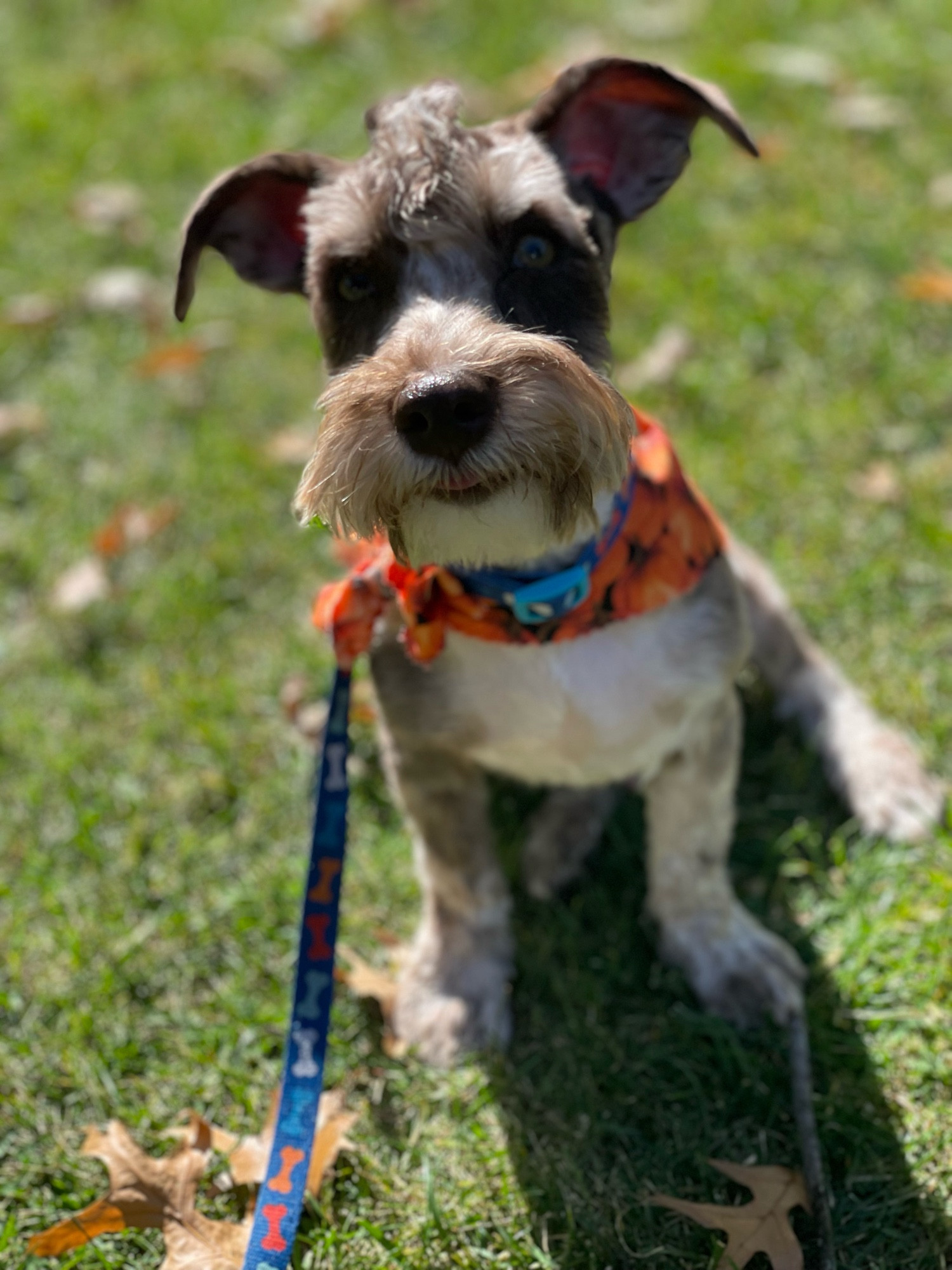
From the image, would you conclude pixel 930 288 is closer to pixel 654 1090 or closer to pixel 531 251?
pixel 531 251

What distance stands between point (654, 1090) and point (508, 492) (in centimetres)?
156

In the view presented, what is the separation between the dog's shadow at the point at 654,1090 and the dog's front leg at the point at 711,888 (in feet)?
0.24

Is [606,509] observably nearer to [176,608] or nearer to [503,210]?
[503,210]

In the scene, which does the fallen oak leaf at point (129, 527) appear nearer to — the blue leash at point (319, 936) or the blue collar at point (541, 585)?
the blue leash at point (319, 936)

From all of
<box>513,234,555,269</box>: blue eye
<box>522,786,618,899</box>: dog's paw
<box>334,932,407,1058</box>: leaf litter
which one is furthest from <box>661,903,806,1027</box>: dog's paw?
<box>513,234,555,269</box>: blue eye

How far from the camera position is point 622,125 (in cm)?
273

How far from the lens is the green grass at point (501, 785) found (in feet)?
9.14

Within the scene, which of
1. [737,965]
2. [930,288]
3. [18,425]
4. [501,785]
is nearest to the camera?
[737,965]

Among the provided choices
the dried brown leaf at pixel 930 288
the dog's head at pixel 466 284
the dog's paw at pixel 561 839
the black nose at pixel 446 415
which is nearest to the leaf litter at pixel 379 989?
the dog's paw at pixel 561 839

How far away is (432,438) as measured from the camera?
7.05ft

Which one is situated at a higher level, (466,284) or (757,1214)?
(466,284)

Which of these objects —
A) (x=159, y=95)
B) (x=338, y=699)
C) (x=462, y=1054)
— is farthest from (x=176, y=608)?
(x=159, y=95)

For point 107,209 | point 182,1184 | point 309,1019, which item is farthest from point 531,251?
point 107,209

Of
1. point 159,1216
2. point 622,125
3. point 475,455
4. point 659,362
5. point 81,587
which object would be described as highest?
point 622,125
